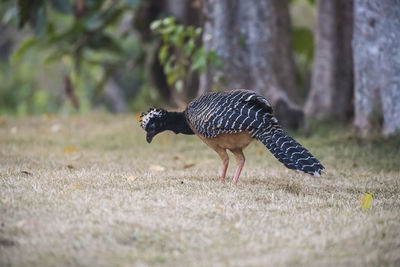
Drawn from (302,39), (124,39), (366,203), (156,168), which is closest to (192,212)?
(366,203)

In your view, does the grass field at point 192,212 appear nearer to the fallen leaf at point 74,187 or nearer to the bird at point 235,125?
the fallen leaf at point 74,187

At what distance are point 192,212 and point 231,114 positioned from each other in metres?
1.19

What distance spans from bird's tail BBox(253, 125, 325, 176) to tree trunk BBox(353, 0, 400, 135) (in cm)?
247

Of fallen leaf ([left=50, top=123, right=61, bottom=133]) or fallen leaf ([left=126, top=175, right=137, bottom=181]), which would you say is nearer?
fallen leaf ([left=126, top=175, right=137, bottom=181])

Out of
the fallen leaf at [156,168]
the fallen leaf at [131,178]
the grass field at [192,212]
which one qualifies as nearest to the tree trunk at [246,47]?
the grass field at [192,212]

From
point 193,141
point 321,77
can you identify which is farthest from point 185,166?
point 321,77

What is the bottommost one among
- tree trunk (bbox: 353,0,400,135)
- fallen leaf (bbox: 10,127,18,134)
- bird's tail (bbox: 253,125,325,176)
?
fallen leaf (bbox: 10,127,18,134)

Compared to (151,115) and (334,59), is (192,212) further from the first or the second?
(334,59)

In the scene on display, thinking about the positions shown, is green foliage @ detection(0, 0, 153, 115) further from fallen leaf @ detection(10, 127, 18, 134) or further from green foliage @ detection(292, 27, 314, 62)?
green foliage @ detection(292, 27, 314, 62)

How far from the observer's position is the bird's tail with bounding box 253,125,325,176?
420cm

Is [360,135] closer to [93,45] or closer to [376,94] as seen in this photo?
[376,94]

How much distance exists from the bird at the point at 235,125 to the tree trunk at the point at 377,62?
232 centimetres

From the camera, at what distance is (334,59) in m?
8.95

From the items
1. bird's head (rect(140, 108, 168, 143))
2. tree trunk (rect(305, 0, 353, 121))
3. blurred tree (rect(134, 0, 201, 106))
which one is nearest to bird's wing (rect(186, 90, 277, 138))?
bird's head (rect(140, 108, 168, 143))
